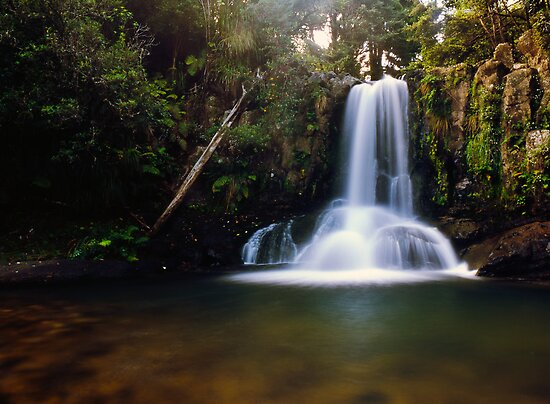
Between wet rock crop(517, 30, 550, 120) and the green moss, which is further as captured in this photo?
the green moss

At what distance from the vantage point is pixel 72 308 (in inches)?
227

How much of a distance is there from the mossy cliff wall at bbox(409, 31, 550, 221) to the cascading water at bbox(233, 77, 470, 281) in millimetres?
726

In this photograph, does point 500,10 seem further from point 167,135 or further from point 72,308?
point 72,308

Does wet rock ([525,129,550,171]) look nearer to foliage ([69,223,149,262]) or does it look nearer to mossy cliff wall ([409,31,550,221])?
mossy cliff wall ([409,31,550,221])

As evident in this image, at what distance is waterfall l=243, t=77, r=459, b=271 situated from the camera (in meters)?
9.70

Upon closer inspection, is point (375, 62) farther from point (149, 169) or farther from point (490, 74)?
point (149, 169)

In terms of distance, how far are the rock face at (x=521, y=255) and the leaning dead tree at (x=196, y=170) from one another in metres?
8.38

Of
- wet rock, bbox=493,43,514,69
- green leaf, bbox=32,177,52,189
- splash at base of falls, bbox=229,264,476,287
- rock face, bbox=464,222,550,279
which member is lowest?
splash at base of falls, bbox=229,264,476,287

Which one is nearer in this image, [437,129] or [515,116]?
[515,116]

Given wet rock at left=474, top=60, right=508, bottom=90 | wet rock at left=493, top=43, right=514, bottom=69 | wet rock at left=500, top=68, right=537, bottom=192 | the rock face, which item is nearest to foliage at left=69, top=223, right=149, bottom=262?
the rock face

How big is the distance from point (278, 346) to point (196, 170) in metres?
9.02

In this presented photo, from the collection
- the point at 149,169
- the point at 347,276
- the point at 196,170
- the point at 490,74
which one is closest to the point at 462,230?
the point at 347,276

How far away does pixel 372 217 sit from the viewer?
1150 cm

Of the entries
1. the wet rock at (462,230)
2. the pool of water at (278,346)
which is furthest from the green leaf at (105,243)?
the wet rock at (462,230)
